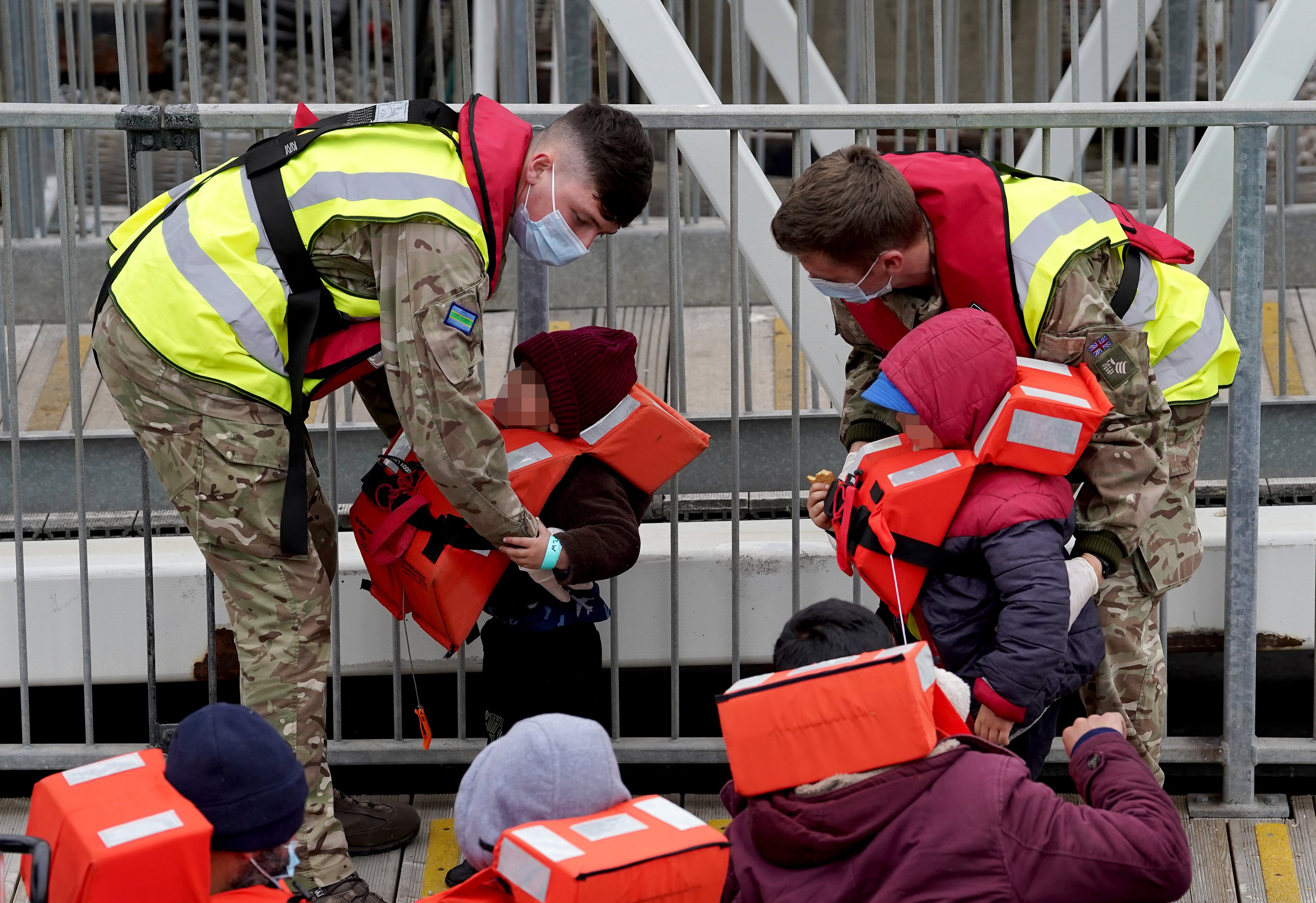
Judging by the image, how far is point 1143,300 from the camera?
2.88m

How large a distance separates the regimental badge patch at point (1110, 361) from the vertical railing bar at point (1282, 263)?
142 cm

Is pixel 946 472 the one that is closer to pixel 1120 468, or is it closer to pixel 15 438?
pixel 1120 468

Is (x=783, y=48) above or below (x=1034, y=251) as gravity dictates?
above

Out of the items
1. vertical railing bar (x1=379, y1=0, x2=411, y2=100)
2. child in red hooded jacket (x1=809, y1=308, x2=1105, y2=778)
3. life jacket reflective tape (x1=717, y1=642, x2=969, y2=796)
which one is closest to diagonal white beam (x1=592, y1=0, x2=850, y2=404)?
vertical railing bar (x1=379, y1=0, x2=411, y2=100)

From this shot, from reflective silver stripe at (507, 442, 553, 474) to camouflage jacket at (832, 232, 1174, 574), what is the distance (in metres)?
0.82

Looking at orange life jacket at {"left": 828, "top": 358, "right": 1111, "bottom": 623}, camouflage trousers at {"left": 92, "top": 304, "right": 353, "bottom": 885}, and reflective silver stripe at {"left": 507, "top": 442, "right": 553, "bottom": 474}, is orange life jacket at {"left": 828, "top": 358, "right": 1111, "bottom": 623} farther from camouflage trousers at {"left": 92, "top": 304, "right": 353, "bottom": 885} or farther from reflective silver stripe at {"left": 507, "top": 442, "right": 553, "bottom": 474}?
camouflage trousers at {"left": 92, "top": 304, "right": 353, "bottom": 885}

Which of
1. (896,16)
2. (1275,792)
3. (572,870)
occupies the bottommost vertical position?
(1275,792)

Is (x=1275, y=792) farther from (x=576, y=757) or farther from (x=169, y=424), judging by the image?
(x=169, y=424)

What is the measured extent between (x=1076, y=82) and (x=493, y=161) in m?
2.84

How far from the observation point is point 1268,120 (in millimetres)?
3215

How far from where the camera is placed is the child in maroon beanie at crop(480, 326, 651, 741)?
2.96m

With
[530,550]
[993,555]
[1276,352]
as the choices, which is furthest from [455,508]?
[1276,352]

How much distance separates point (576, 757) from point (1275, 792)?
A: 2447mm

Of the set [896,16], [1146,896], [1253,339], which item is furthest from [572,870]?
[896,16]
